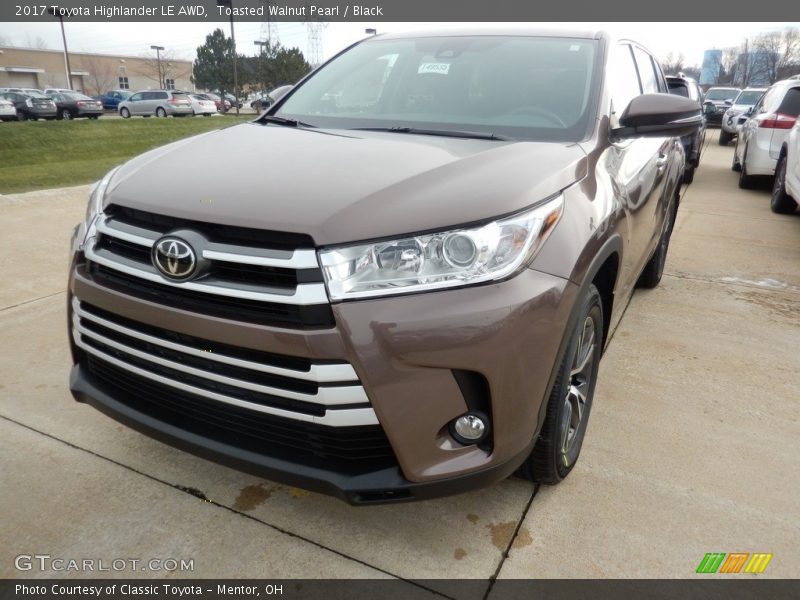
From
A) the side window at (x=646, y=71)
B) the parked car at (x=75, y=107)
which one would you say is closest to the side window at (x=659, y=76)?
the side window at (x=646, y=71)

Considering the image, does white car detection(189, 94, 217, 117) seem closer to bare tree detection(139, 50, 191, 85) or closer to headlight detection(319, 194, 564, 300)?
headlight detection(319, 194, 564, 300)

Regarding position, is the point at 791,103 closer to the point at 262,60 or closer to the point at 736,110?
the point at 736,110

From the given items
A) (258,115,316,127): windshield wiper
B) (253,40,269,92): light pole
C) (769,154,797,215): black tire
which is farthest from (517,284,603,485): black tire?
(253,40,269,92): light pole

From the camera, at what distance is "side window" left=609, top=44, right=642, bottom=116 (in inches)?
111

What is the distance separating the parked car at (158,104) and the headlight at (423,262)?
110 feet

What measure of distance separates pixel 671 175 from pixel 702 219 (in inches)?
148

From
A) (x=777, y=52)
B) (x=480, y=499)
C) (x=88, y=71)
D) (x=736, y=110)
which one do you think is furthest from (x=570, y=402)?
(x=88, y=71)

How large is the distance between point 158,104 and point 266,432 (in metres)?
34.1

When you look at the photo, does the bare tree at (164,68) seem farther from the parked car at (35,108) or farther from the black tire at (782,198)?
the black tire at (782,198)

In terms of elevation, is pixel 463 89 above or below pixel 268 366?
above

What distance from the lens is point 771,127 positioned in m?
8.47

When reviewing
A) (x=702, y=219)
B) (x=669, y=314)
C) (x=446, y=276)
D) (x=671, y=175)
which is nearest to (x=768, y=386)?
(x=669, y=314)

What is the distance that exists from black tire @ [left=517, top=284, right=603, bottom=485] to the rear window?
765cm

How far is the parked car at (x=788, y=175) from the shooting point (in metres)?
6.62
